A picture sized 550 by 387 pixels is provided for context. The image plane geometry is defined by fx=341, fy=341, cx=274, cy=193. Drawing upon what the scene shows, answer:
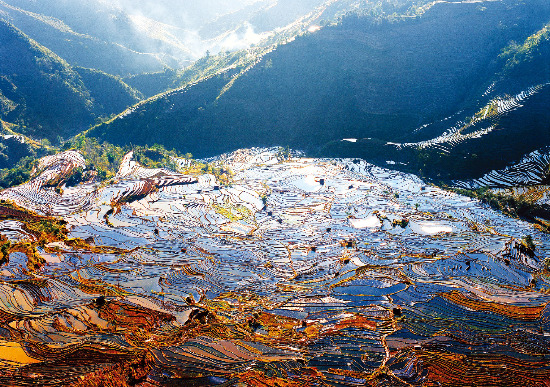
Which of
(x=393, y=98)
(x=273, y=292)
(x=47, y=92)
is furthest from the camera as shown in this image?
(x=47, y=92)

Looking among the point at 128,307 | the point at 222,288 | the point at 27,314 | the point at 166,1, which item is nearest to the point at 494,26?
the point at 222,288

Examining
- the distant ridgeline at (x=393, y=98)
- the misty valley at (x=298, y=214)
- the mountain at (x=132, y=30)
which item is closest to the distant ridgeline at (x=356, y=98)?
the distant ridgeline at (x=393, y=98)

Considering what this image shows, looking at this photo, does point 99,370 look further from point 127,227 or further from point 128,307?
point 127,227

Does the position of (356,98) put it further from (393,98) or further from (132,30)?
(132,30)

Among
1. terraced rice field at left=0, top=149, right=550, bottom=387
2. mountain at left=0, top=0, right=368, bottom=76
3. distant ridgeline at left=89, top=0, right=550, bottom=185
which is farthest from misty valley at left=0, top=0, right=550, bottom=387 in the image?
mountain at left=0, top=0, right=368, bottom=76

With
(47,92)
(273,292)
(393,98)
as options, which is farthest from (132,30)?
(273,292)

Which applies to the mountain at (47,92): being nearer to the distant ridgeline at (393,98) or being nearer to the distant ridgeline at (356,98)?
the distant ridgeline at (356,98)
